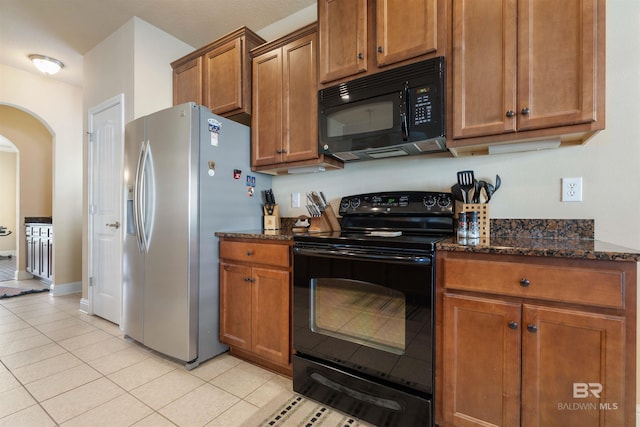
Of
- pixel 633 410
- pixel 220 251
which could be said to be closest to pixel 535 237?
pixel 633 410

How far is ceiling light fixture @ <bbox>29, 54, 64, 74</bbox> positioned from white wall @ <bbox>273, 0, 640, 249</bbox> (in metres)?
4.44

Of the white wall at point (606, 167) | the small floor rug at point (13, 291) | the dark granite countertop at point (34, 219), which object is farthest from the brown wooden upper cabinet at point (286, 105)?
the dark granite countertop at point (34, 219)

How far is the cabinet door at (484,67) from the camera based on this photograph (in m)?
1.39

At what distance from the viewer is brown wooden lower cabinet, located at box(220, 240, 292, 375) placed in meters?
1.77

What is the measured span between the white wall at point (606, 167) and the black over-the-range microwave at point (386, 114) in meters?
0.41

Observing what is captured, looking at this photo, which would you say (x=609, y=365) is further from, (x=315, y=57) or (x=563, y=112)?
(x=315, y=57)

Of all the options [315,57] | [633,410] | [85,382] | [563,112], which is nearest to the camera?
[633,410]

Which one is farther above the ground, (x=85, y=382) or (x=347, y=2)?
(x=347, y=2)

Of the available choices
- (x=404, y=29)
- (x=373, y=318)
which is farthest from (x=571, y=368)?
(x=404, y=29)

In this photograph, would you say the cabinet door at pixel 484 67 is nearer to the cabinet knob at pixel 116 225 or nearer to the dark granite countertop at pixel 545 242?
the dark granite countertop at pixel 545 242

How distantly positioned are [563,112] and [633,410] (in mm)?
1171

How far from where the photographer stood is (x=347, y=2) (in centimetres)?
180

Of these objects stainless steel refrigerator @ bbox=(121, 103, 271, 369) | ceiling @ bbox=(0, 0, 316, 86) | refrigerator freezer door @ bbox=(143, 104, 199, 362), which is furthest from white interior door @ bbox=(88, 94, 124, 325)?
refrigerator freezer door @ bbox=(143, 104, 199, 362)
